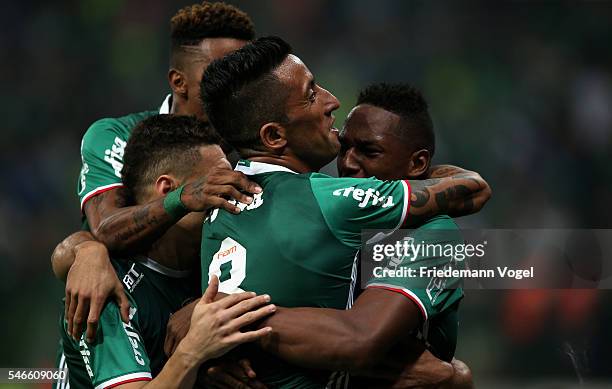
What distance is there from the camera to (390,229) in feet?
10.4

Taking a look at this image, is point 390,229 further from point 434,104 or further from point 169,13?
point 169,13

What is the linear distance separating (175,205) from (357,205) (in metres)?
0.81

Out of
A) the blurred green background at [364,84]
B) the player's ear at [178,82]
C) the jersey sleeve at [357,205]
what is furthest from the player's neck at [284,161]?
the blurred green background at [364,84]

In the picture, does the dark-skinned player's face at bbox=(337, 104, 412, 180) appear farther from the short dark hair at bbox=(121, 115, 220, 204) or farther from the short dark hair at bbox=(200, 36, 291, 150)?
the short dark hair at bbox=(121, 115, 220, 204)

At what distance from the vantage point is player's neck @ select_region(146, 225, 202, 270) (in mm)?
3814

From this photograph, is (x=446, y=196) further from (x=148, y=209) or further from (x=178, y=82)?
(x=178, y=82)

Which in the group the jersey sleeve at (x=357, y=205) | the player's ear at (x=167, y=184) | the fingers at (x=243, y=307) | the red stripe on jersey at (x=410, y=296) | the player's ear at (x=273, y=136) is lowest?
the fingers at (x=243, y=307)

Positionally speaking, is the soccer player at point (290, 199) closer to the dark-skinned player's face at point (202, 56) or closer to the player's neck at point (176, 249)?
the player's neck at point (176, 249)

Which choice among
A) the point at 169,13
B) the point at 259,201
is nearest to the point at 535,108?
the point at 169,13

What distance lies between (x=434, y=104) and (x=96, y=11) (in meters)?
3.75

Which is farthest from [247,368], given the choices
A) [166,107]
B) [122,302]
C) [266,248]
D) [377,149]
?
[166,107]

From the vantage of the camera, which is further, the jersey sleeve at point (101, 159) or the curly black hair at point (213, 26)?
the curly black hair at point (213, 26)

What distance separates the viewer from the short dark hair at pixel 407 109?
379 cm

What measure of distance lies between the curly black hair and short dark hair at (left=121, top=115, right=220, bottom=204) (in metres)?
1.12
